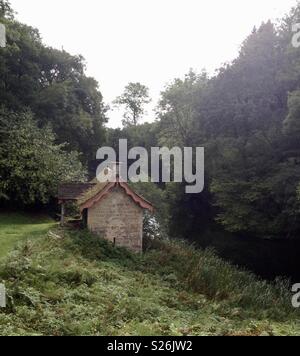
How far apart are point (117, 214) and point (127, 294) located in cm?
711

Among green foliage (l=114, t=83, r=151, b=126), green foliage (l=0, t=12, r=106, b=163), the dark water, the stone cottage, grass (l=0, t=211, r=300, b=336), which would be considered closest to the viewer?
grass (l=0, t=211, r=300, b=336)

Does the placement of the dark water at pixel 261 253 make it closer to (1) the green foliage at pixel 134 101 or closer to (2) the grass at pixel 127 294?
(2) the grass at pixel 127 294

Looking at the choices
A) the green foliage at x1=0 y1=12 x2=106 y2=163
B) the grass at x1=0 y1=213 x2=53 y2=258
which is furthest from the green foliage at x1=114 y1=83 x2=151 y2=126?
the grass at x1=0 y1=213 x2=53 y2=258

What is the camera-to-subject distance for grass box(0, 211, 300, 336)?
11.6 metres

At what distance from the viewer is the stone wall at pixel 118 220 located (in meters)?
21.3

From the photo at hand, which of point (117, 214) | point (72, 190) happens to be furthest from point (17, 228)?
point (117, 214)

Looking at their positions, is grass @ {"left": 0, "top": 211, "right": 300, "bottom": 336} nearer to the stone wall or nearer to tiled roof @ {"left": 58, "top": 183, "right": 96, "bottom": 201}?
the stone wall

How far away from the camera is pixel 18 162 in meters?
28.6

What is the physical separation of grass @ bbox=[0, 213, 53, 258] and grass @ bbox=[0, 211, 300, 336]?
0.70 m

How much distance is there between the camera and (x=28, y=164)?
28.8m

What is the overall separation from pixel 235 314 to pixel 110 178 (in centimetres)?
944

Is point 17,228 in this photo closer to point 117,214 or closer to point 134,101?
point 117,214

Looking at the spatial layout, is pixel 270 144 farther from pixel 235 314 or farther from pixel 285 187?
pixel 235 314
